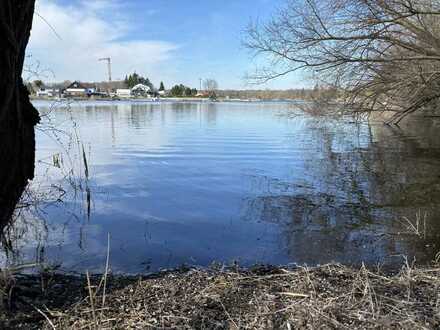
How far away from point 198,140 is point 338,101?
26.0 feet

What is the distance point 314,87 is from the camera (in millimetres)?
22922

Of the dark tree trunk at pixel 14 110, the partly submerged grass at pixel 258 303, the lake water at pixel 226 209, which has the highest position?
the dark tree trunk at pixel 14 110

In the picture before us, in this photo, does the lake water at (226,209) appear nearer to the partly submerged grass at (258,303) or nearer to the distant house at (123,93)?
the partly submerged grass at (258,303)

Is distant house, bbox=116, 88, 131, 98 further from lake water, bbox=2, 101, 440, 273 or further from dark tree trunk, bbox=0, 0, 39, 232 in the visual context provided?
dark tree trunk, bbox=0, 0, 39, 232

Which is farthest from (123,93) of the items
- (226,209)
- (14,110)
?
(14,110)

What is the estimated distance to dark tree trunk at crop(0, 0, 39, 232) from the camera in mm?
2576

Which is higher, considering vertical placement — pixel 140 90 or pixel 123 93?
pixel 140 90

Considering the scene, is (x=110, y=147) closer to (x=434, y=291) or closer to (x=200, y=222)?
(x=200, y=222)

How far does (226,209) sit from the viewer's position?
32.1 feet

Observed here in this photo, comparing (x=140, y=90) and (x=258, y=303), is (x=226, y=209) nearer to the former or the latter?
(x=258, y=303)

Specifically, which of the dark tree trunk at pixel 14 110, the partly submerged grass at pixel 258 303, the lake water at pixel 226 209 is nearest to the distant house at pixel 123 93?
the lake water at pixel 226 209

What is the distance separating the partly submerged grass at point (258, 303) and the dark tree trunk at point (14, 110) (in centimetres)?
116

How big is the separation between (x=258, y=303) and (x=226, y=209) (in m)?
5.80

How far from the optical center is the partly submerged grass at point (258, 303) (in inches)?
141
